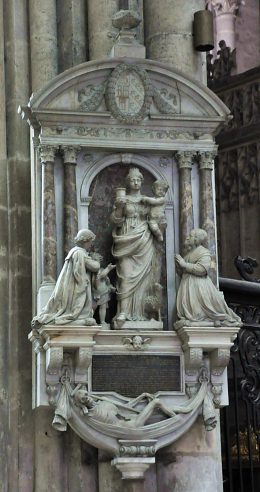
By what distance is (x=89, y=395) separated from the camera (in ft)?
34.3

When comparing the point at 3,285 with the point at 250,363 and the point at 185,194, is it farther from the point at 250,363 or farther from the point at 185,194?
the point at 250,363

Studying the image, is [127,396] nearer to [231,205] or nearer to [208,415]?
[208,415]

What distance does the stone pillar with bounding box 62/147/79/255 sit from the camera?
10.8 meters

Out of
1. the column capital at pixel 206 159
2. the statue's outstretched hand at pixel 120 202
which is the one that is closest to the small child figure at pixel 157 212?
the statue's outstretched hand at pixel 120 202

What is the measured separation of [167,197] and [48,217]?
1.00 metres

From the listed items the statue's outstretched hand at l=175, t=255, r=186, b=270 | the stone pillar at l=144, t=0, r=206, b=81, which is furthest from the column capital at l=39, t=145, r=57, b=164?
the stone pillar at l=144, t=0, r=206, b=81

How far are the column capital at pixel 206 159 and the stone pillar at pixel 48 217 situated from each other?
46.2 inches

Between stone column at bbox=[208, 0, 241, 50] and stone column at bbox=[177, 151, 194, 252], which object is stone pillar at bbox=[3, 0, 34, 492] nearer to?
stone column at bbox=[177, 151, 194, 252]

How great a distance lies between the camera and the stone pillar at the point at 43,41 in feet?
37.6

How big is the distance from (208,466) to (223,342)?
0.97 m

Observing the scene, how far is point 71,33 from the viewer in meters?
11.6

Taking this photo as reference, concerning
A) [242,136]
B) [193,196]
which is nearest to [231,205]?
[242,136]

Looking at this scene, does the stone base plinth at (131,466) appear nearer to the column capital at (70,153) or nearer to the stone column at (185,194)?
the stone column at (185,194)

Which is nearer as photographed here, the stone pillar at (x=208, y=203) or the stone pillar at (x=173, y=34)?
the stone pillar at (x=208, y=203)
